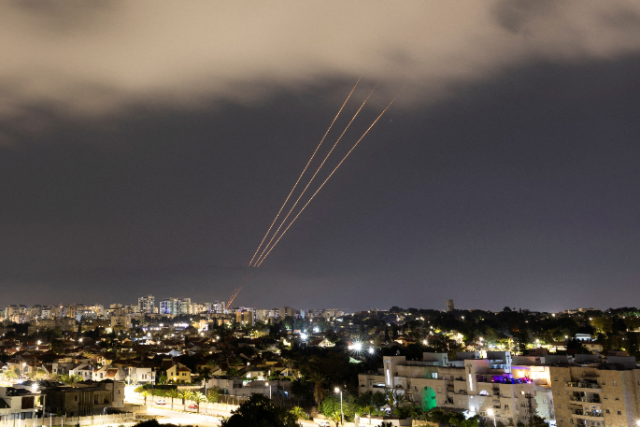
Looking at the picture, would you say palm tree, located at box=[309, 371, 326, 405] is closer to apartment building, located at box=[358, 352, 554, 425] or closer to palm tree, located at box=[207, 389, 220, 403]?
apartment building, located at box=[358, 352, 554, 425]

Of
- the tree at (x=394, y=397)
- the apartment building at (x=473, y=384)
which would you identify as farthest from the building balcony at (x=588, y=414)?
the tree at (x=394, y=397)

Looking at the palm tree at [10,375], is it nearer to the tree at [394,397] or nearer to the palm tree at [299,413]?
the palm tree at [299,413]

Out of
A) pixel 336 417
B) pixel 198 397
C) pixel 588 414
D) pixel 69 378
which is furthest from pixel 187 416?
pixel 588 414

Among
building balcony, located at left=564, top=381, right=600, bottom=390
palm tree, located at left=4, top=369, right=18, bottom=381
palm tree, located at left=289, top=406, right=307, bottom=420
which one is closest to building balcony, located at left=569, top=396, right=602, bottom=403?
building balcony, located at left=564, top=381, right=600, bottom=390

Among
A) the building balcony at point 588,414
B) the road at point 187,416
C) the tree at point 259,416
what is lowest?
the building balcony at point 588,414

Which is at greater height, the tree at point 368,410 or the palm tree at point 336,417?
the tree at point 368,410

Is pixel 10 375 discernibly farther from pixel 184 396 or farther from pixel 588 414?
pixel 588 414
